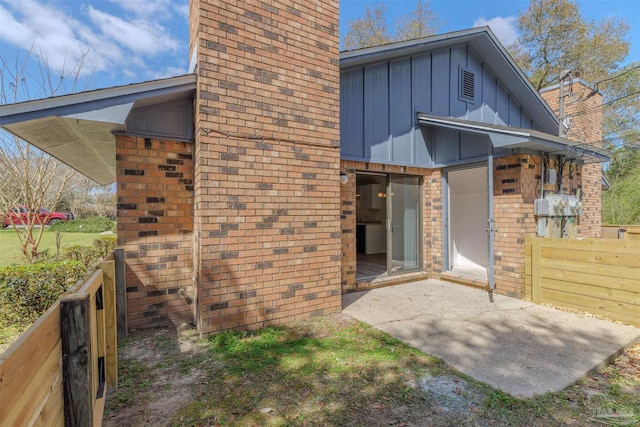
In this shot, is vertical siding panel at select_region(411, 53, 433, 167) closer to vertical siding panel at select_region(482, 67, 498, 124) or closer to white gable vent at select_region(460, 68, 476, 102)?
white gable vent at select_region(460, 68, 476, 102)

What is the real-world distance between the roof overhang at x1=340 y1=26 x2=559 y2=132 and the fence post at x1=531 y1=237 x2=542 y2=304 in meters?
4.15

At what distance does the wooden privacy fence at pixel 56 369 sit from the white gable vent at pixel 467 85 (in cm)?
763

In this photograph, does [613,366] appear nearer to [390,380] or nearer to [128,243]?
[390,380]

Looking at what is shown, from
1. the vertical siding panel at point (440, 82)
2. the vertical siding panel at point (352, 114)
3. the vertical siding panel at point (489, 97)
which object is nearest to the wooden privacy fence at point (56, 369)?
the vertical siding panel at point (352, 114)

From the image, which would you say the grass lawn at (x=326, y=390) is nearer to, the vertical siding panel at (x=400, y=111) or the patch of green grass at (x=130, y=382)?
the patch of green grass at (x=130, y=382)

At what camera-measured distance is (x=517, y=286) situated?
17.8 feet

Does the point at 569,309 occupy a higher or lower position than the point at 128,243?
lower

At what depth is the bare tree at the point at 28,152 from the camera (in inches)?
303

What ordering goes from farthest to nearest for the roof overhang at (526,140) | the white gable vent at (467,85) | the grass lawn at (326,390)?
the white gable vent at (467,85) → the roof overhang at (526,140) → the grass lawn at (326,390)

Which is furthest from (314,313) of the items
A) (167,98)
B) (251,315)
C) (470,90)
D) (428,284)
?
(470,90)

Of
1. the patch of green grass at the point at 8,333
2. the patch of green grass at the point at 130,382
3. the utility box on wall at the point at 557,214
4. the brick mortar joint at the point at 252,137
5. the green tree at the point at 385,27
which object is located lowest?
the patch of green grass at the point at 8,333

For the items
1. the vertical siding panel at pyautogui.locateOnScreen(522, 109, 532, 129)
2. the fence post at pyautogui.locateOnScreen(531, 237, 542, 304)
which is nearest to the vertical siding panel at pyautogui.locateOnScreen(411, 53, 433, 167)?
the fence post at pyautogui.locateOnScreen(531, 237, 542, 304)

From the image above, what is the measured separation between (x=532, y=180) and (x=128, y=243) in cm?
653

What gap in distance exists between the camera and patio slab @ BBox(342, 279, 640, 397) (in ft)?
9.70
